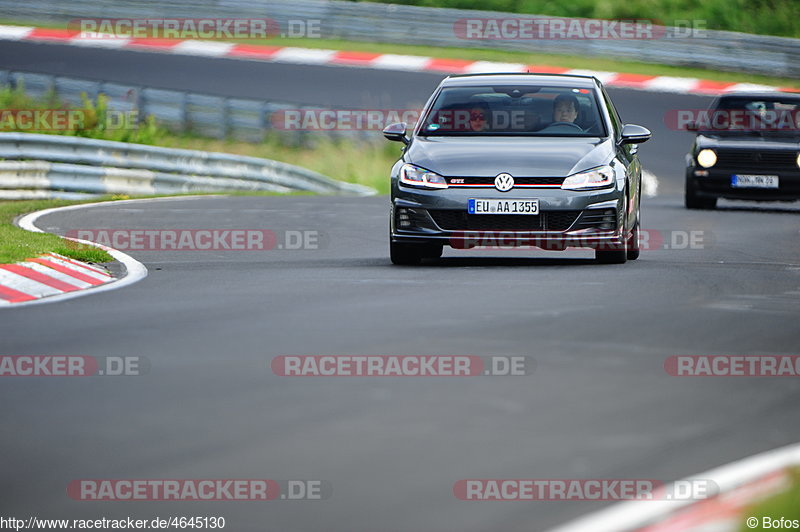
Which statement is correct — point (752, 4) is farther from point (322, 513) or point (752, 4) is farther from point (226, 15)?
point (322, 513)

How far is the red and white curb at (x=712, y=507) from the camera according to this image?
4883 millimetres

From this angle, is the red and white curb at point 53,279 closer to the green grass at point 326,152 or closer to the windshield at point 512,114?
the windshield at point 512,114

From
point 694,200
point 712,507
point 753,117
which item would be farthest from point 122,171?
point 712,507

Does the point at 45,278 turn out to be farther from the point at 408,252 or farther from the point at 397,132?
the point at 397,132

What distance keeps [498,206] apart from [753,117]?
1074 centimetres

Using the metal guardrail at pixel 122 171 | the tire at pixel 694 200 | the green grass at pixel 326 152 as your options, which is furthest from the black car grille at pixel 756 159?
the green grass at pixel 326 152

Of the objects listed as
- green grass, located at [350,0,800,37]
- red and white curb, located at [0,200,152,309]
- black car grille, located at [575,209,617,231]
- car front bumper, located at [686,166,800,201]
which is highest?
green grass, located at [350,0,800,37]

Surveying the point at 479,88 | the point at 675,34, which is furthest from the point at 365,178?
the point at 479,88

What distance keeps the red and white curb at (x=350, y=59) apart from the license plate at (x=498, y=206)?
20.9 meters

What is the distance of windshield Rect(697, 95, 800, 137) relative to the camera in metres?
22.1

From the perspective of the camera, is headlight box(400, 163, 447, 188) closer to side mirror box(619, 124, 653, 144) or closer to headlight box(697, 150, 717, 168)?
side mirror box(619, 124, 653, 144)

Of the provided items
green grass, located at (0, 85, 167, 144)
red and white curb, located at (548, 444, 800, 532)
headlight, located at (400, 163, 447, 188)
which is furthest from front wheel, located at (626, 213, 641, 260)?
green grass, located at (0, 85, 167, 144)

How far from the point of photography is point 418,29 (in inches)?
1455

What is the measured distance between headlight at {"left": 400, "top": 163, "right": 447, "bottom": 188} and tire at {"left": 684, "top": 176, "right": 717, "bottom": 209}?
9.71 metres
